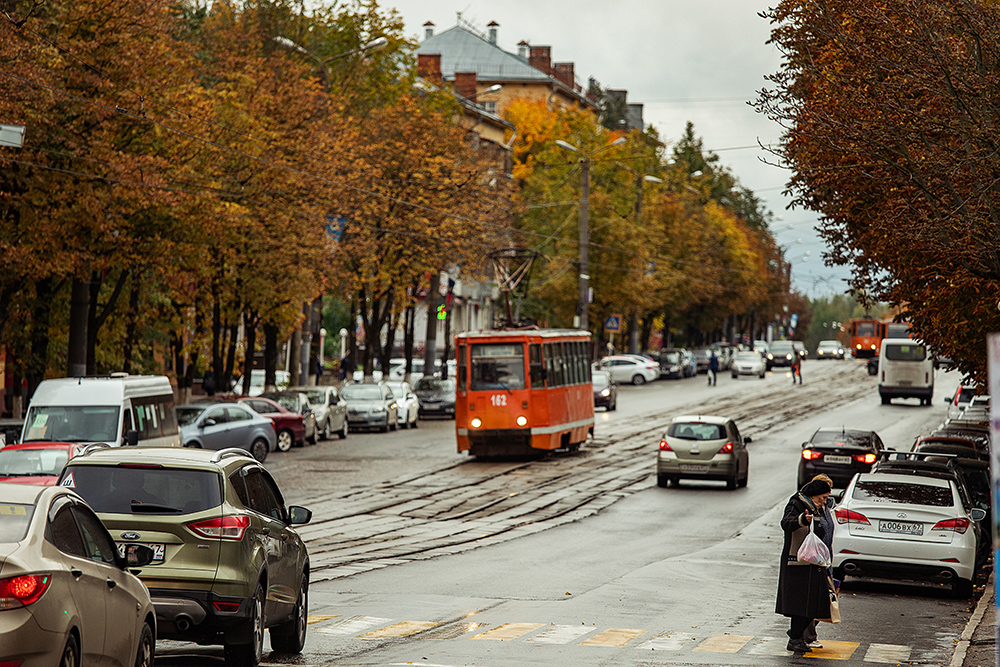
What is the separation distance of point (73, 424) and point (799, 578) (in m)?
15.7

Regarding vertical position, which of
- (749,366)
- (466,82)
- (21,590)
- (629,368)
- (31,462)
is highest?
(466,82)

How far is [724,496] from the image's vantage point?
3105cm

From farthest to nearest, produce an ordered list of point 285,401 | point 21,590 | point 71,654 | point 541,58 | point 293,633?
point 541,58 → point 285,401 → point 293,633 → point 71,654 → point 21,590

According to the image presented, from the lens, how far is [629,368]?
76625 mm

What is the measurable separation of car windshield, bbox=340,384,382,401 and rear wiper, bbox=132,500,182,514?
1436 inches

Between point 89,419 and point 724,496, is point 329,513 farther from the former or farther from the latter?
point 724,496

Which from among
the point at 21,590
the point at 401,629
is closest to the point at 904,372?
the point at 401,629

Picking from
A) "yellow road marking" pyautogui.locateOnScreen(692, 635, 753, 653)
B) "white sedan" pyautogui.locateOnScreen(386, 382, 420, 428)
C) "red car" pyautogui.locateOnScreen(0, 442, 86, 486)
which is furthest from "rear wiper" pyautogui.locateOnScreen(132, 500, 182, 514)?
"white sedan" pyautogui.locateOnScreen(386, 382, 420, 428)

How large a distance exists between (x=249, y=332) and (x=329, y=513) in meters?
19.9

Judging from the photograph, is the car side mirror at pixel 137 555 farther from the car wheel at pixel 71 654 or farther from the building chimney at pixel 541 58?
the building chimney at pixel 541 58

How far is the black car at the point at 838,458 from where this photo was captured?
30000mm

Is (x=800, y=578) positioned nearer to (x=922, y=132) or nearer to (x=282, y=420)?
(x=922, y=132)

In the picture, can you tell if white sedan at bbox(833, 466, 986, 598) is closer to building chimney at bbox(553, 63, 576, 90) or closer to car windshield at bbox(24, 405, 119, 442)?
car windshield at bbox(24, 405, 119, 442)

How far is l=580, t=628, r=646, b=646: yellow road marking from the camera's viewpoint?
13.5m
